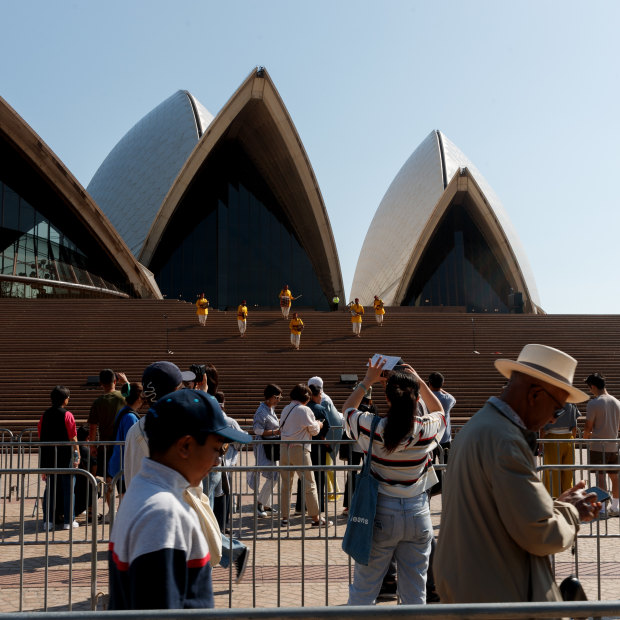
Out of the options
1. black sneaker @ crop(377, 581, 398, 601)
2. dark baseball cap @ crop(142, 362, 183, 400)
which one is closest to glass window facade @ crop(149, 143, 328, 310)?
black sneaker @ crop(377, 581, 398, 601)

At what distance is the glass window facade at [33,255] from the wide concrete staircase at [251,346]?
7525mm

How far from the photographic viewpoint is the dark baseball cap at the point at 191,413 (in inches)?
72.9

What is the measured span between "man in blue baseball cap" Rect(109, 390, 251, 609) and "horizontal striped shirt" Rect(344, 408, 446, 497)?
5.15 feet

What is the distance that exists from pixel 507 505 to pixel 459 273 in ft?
117

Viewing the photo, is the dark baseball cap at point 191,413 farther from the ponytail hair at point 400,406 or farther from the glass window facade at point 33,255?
the glass window facade at point 33,255

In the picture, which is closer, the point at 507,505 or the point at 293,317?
the point at 507,505

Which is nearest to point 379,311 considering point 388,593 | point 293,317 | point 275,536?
point 293,317

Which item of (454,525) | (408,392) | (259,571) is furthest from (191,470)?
(259,571)

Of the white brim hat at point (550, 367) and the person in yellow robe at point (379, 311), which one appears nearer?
the white brim hat at point (550, 367)

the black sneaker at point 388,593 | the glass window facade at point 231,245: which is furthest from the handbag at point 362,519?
the glass window facade at point 231,245

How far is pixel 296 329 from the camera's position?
1586 cm

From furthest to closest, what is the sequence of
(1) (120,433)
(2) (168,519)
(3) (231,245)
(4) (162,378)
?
(3) (231,245) → (1) (120,433) → (4) (162,378) → (2) (168,519)

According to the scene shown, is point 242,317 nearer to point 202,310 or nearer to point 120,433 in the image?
point 202,310

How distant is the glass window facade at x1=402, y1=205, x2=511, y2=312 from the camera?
36.8 meters
